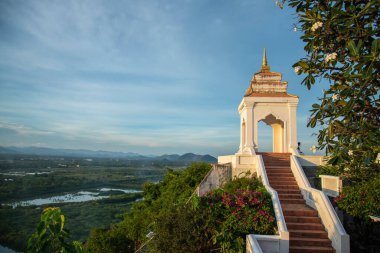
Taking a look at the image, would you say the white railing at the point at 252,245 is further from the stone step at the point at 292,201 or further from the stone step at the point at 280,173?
the stone step at the point at 280,173

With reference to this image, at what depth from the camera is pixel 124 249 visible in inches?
444

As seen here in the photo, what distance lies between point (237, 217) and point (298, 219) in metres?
1.75

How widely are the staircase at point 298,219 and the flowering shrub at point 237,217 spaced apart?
0.64 metres

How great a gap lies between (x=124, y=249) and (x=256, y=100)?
787cm

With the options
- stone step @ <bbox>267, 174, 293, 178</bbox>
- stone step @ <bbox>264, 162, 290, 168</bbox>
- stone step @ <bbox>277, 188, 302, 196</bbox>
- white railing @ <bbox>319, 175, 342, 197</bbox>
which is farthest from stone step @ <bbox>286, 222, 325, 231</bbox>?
stone step @ <bbox>264, 162, 290, 168</bbox>

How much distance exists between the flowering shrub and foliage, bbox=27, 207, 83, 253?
13.7 feet

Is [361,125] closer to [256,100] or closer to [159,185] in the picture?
Result: [256,100]

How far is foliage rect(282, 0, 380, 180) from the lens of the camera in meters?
3.69

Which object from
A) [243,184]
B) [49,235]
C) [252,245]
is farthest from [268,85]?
[49,235]

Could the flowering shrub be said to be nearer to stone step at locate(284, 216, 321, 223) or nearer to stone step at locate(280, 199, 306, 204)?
stone step at locate(284, 216, 321, 223)

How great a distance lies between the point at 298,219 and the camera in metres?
7.43

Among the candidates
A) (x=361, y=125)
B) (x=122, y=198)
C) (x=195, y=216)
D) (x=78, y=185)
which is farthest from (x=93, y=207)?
(x=361, y=125)

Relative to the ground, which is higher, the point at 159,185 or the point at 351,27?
the point at 351,27

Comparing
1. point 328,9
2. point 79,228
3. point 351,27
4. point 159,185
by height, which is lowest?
point 79,228
